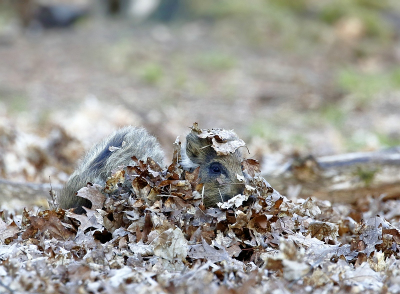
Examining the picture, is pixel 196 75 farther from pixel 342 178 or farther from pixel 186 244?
pixel 186 244

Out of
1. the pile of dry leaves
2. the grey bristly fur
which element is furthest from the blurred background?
the pile of dry leaves

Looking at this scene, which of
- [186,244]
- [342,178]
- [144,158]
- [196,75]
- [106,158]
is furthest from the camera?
[196,75]

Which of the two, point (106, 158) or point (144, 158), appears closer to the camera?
point (106, 158)

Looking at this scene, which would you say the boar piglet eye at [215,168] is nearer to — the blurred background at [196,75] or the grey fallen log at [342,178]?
the grey fallen log at [342,178]

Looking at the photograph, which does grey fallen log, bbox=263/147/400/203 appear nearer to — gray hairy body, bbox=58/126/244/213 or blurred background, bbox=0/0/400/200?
gray hairy body, bbox=58/126/244/213

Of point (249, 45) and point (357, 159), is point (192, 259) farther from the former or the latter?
point (249, 45)

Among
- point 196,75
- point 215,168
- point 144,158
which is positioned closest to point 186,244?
point 215,168

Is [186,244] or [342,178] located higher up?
[186,244]
